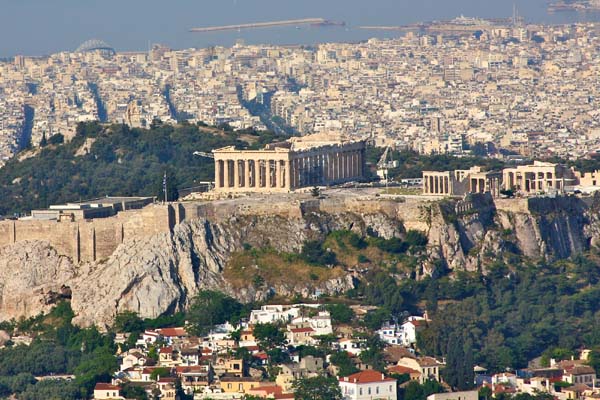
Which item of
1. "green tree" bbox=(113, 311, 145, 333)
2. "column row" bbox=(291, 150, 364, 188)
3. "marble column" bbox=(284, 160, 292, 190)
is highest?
"column row" bbox=(291, 150, 364, 188)

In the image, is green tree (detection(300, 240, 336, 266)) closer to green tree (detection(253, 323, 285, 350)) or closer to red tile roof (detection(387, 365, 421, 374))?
green tree (detection(253, 323, 285, 350))

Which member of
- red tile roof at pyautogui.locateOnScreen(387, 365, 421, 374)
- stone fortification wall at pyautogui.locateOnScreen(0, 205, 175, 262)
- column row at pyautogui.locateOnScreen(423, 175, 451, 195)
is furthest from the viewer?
column row at pyautogui.locateOnScreen(423, 175, 451, 195)

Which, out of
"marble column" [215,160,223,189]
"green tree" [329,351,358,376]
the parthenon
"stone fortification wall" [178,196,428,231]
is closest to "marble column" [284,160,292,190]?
the parthenon

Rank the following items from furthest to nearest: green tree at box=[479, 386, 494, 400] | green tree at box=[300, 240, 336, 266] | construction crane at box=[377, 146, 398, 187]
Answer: construction crane at box=[377, 146, 398, 187] < green tree at box=[300, 240, 336, 266] < green tree at box=[479, 386, 494, 400]

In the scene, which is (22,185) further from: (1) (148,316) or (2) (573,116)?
(2) (573,116)

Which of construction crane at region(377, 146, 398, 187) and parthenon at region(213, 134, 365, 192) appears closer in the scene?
parthenon at region(213, 134, 365, 192)

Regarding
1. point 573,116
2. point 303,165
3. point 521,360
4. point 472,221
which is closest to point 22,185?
point 303,165
